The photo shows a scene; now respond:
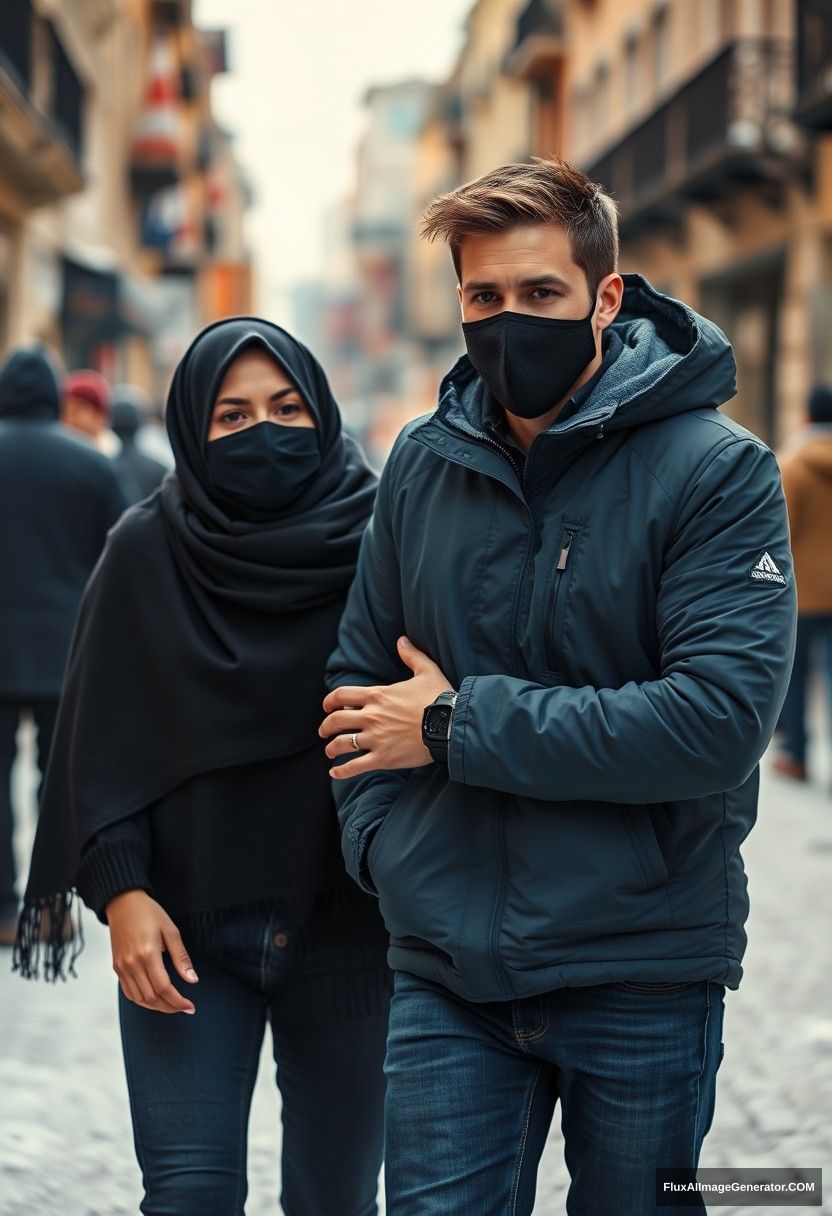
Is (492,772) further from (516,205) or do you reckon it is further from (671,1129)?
(516,205)

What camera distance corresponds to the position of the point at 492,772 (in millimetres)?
2463

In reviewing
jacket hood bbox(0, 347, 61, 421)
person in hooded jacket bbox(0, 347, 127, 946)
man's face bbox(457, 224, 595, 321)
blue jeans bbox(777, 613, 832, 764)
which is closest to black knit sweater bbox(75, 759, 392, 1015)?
man's face bbox(457, 224, 595, 321)

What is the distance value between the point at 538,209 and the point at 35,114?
1514cm

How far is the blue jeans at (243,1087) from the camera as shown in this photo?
296cm

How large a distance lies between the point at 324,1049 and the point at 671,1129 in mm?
882

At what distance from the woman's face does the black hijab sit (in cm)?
2

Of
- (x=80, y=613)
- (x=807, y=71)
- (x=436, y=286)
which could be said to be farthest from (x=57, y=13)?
(x=436, y=286)

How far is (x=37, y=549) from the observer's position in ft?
22.2

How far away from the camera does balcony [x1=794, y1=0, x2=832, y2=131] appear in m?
16.3

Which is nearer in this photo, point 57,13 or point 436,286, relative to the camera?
point 57,13

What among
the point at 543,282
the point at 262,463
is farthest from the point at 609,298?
the point at 262,463

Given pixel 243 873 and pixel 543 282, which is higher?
pixel 543 282

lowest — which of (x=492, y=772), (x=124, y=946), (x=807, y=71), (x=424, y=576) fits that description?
(x=124, y=946)

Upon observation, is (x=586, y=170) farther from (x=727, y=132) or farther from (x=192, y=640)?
(x=192, y=640)
